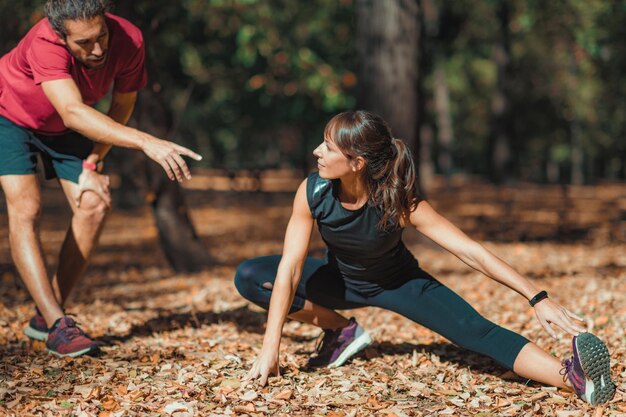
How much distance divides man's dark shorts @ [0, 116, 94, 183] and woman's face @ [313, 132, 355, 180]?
1643 millimetres

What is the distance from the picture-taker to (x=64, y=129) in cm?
422

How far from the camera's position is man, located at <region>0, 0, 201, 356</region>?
3688 millimetres

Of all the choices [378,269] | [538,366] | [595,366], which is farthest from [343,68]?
→ [595,366]

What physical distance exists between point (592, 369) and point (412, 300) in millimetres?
916

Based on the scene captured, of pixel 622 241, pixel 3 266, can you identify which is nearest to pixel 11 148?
pixel 3 266

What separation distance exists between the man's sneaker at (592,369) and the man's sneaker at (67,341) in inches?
98.0

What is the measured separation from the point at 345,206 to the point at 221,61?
12.7m

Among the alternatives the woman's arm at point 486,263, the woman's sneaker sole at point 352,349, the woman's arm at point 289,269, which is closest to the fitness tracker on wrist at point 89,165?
the woman's arm at point 289,269

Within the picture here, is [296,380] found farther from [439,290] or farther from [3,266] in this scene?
[3,266]

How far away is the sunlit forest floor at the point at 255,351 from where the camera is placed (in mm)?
3289

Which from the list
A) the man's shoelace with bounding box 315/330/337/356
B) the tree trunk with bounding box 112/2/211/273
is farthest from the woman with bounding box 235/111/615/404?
the tree trunk with bounding box 112/2/211/273

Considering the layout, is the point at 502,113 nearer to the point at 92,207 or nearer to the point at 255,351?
the point at 255,351

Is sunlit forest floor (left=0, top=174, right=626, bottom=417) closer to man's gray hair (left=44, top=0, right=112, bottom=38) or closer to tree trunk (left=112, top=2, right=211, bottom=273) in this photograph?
tree trunk (left=112, top=2, right=211, bottom=273)

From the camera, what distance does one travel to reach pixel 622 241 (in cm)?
1014
